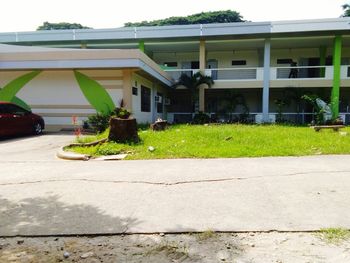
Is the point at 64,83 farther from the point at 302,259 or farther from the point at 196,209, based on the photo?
the point at 302,259

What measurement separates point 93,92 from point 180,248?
14.8m

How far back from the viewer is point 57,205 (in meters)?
5.34

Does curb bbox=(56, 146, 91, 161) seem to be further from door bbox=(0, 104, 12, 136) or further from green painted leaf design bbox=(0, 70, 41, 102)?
green painted leaf design bbox=(0, 70, 41, 102)

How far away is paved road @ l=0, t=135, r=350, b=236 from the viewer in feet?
14.5

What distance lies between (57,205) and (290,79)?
65.4ft

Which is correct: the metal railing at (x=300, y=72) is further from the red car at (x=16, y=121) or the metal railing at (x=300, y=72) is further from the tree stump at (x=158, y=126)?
the red car at (x=16, y=121)

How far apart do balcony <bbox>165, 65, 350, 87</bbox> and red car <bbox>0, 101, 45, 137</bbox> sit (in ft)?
36.7

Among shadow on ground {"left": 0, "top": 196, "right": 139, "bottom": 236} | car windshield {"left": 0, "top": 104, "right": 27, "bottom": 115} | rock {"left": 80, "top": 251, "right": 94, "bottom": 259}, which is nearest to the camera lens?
rock {"left": 80, "top": 251, "right": 94, "bottom": 259}

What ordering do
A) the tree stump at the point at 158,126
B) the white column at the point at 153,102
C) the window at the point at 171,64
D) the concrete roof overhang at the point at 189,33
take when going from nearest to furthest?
the tree stump at the point at 158,126, the concrete roof overhang at the point at 189,33, the white column at the point at 153,102, the window at the point at 171,64

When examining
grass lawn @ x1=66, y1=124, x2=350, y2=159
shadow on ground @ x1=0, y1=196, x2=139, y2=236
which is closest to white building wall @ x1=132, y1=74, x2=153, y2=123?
grass lawn @ x1=66, y1=124, x2=350, y2=159

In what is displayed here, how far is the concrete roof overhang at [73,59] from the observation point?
52.5ft

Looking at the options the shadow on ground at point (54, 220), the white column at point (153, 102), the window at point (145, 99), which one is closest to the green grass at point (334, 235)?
the shadow on ground at point (54, 220)

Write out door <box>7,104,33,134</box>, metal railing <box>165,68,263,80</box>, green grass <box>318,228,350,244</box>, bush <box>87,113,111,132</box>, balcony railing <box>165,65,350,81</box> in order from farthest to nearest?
metal railing <box>165,68,263,80</box> < balcony railing <box>165,65,350,81</box> < bush <box>87,113,111,132</box> < door <box>7,104,33,134</box> < green grass <box>318,228,350,244</box>

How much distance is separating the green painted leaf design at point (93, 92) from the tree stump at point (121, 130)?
6.27 m
